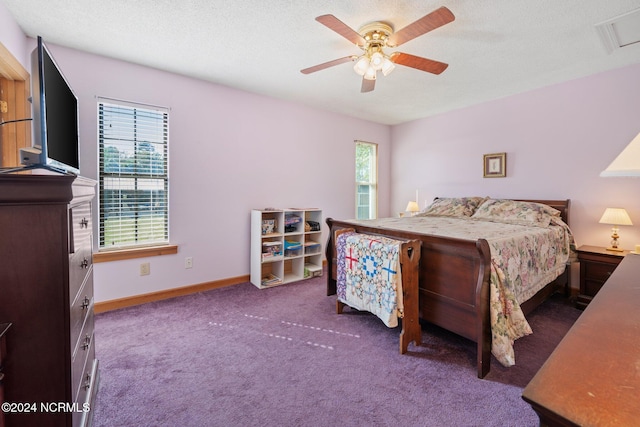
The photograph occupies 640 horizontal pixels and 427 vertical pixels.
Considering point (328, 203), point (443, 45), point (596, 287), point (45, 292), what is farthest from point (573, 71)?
point (45, 292)

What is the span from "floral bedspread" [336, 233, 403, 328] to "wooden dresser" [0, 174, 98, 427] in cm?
173

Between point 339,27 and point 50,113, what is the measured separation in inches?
60.6

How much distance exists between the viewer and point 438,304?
208cm

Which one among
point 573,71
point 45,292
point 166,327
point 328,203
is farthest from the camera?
point 328,203

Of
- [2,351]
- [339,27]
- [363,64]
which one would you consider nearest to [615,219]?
[363,64]

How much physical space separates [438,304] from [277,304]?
1.56 meters

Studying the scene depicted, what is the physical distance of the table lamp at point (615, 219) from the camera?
2641mm

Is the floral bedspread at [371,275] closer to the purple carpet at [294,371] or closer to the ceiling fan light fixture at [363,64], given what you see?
the purple carpet at [294,371]

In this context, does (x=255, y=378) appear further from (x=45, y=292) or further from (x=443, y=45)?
(x=443, y=45)

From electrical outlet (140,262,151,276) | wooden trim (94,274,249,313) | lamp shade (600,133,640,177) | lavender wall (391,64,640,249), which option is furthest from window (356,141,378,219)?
lamp shade (600,133,640,177)

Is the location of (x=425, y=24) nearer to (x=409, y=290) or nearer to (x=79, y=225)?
(x=409, y=290)

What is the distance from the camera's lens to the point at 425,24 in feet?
5.59

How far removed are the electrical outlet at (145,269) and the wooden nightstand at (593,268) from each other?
14.1ft

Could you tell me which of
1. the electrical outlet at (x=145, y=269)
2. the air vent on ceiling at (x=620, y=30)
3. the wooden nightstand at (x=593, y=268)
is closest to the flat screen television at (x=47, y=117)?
the electrical outlet at (x=145, y=269)
